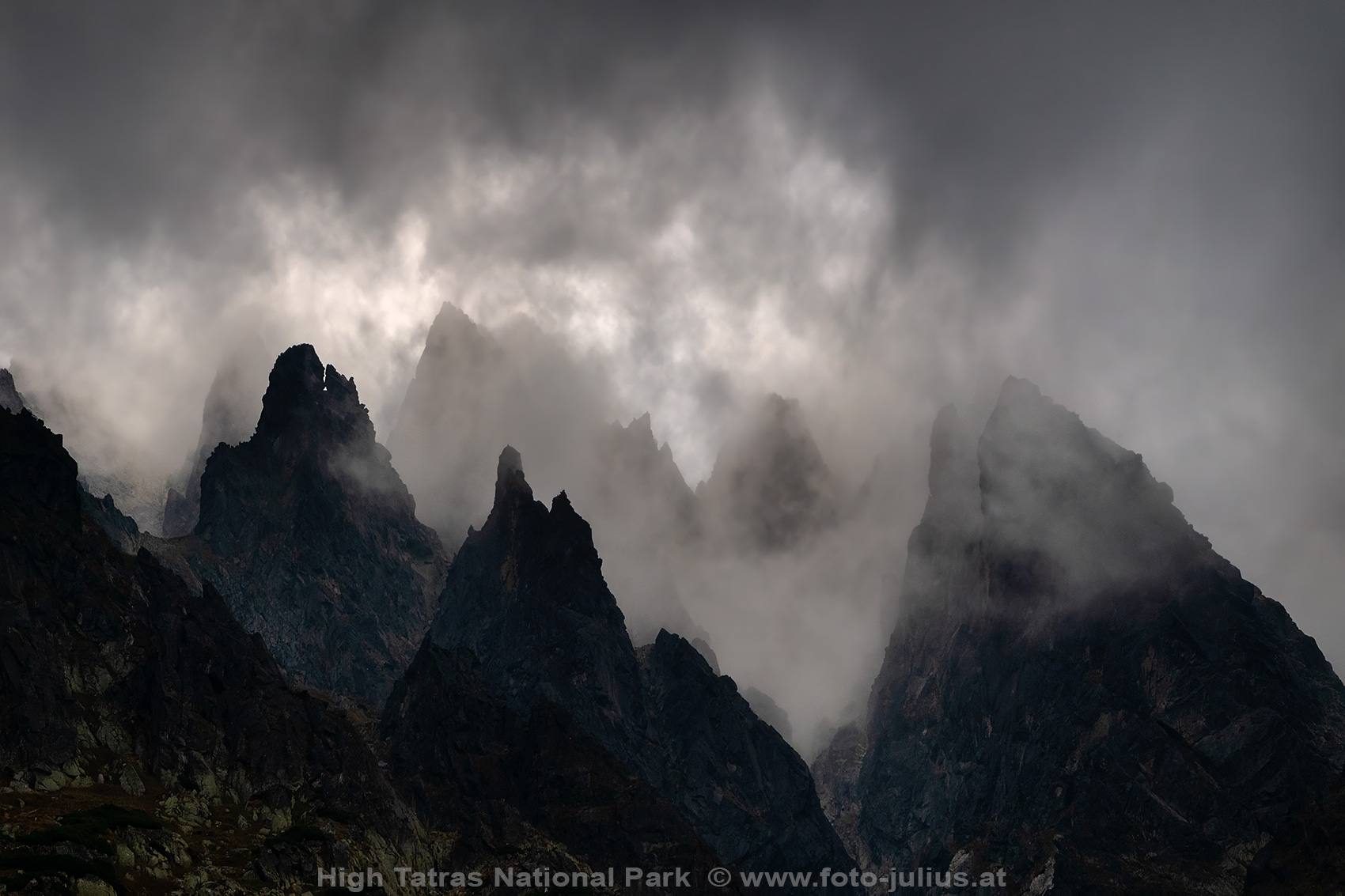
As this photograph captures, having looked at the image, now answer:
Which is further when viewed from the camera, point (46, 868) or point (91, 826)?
point (91, 826)

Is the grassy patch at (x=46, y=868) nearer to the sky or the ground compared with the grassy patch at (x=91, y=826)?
nearer to the ground

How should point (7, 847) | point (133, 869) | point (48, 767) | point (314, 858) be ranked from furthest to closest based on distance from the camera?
point (314, 858), point (48, 767), point (133, 869), point (7, 847)

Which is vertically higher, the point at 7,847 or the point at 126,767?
the point at 126,767

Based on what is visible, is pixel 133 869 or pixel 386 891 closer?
pixel 133 869

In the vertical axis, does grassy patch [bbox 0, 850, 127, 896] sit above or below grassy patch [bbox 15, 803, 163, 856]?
below

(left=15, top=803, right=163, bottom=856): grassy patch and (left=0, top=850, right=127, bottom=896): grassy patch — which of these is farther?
(left=15, top=803, right=163, bottom=856): grassy patch

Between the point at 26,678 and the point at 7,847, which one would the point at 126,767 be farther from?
the point at 7,847

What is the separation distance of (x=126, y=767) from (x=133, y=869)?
1630 inches

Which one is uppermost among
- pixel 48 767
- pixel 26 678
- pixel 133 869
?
pixel 26 678

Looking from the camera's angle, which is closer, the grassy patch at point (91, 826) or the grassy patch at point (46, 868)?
the grassy patch at point (46, 868)

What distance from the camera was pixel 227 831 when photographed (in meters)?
193

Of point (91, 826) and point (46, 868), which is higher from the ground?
point (91, 826)

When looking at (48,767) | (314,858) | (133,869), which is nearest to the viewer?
(133,869)

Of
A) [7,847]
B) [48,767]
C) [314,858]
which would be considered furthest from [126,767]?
[7,847]
